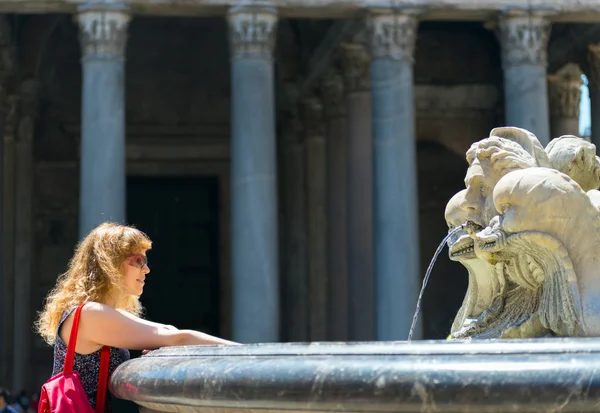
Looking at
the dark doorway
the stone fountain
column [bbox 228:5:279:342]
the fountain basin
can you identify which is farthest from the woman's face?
the dark doorway

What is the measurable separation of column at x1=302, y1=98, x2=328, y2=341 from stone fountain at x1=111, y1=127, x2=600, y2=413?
25810mm

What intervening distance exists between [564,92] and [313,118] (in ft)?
19.7

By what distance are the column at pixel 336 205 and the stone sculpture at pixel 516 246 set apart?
23.9m

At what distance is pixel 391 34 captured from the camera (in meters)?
26.3

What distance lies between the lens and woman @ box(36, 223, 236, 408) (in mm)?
5387

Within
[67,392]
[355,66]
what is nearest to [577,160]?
[67,392]

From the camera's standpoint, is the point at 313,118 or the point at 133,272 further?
the point at 313,118

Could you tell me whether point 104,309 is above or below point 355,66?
below

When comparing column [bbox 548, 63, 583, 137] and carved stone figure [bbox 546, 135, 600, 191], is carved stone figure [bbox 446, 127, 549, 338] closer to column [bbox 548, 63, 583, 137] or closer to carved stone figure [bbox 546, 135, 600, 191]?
carved stone figure [bbox 546, 135, 600, 191]

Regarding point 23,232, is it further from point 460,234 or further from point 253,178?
point 460,234

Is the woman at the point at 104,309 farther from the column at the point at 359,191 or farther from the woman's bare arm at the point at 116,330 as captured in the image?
the column at the point at 359,191

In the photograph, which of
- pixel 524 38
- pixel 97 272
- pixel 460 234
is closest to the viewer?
pixel 97 272

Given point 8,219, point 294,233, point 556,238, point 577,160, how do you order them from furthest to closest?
point 294,233 < point 8,219 < point 577,160 < point 556,238

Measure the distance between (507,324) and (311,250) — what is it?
26.5 meters
